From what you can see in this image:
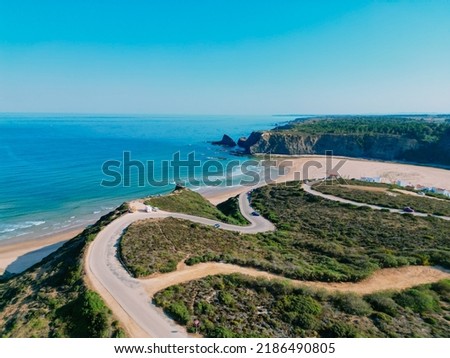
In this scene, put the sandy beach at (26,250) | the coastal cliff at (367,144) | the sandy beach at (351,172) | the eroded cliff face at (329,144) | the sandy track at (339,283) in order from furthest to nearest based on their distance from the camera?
1. the eroded cliff face at (329,144)
2. the coastal cliff at (367,144)
3. the sandy beach at (351,172)
4. the sandy beach at (26,250)
5. the sandy track at (339,283)

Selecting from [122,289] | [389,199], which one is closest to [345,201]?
[389,199]

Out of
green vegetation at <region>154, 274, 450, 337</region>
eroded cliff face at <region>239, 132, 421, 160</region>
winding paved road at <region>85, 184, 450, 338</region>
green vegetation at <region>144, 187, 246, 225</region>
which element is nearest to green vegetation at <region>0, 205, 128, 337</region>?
winding paved road at <region>85, 184, 450, 338</region>

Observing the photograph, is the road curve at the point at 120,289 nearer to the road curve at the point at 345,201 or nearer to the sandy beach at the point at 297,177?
the sandy beach at the point at 297,177

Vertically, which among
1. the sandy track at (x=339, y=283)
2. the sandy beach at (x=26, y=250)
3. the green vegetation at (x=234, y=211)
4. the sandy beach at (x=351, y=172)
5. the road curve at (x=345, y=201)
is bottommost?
the sandy beach at (x=26, y=250)

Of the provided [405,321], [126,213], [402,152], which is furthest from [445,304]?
[402,152]

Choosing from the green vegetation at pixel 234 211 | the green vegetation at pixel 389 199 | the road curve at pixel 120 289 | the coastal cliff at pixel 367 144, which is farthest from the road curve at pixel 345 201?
the coastal cliff at pixel 367 144

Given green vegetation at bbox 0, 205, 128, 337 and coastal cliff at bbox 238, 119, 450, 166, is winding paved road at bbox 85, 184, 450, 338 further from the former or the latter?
coastal cliff at bbox 238, 119, 450, 166
